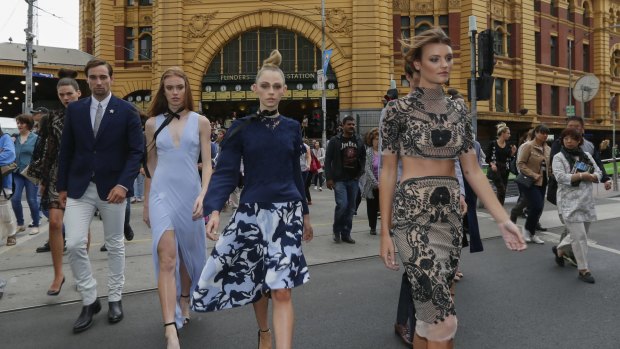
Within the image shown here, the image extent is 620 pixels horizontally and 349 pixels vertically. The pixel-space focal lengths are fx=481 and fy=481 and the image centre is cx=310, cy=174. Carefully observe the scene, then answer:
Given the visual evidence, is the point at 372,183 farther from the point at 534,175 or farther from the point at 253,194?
the point at 253,194

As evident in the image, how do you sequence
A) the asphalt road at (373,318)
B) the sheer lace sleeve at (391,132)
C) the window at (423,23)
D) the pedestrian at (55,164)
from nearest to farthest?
the sheer lace sleeve at (391,132) → the asphalt road at (373,318) → the pedestrian at (55,164) → the window at (423,23)

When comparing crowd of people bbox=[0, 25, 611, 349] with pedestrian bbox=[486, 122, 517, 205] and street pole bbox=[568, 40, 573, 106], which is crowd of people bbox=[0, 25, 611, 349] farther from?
street pole bbox=[568, 40, 573, 106]

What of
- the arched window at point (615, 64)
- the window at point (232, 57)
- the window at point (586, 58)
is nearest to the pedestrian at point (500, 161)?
the window at point (232, 57)

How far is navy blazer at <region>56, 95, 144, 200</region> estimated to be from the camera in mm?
3961

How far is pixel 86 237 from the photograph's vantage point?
3.99 m

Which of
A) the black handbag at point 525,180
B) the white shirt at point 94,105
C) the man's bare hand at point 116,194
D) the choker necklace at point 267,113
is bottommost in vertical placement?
the man's bare hand at point 116,194

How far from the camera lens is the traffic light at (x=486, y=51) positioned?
9.12 m

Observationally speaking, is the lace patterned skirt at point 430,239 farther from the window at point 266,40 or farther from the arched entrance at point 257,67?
the window at point 266,40

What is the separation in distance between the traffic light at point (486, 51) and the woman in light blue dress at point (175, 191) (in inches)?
273

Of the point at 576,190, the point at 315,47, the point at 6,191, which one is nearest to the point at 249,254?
the point at 576,190

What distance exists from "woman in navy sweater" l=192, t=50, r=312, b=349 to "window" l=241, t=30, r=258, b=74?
27.8 metres

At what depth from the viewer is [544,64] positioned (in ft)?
113

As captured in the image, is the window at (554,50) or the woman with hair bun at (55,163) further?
the window at (554,50)

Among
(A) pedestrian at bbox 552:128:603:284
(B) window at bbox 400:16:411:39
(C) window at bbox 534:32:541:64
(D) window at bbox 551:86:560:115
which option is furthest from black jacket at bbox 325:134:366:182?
(D) window at bbox 551:86:560:115
